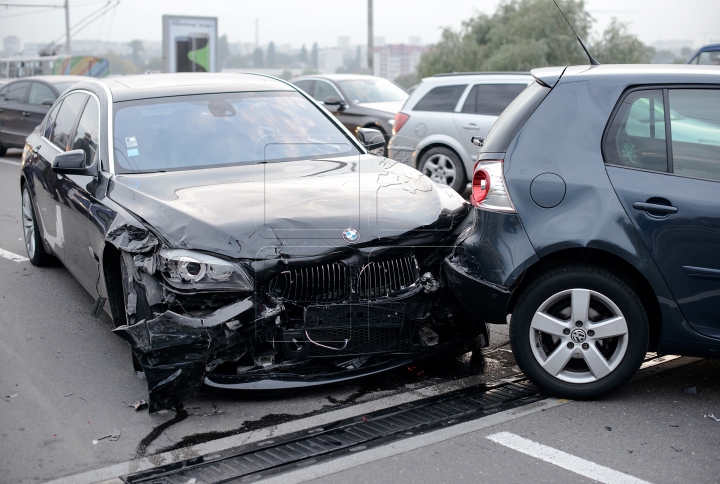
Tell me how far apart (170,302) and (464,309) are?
169 cm

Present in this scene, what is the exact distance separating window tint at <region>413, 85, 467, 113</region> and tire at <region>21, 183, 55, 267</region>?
594cm

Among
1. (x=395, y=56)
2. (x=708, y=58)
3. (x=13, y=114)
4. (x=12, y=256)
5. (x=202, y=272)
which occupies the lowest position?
(x=12, y=256)

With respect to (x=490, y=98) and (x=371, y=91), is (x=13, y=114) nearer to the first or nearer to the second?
(x=371, y=91)

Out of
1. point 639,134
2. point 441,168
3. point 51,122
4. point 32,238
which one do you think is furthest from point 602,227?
point 441,168

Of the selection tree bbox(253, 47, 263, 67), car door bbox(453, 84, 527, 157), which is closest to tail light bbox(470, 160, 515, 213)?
car door bbox(453, 84, 527, 157)

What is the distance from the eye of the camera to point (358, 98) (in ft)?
49.0

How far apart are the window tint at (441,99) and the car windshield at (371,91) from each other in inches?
146

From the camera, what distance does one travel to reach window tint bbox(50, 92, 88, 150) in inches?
242

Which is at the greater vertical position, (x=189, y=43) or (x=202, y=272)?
(x=189, y=43)

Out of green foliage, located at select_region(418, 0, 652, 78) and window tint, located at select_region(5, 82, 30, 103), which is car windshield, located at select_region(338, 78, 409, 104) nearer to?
window tint, located at select_region(5, 82, 30, 103)

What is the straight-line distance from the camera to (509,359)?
4.91 m

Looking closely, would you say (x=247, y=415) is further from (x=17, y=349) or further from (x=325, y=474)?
(x=17, y=349)

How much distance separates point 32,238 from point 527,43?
33.6 meters

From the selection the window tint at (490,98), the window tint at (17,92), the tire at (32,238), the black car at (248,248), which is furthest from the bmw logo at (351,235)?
the window tint at (17,92)
